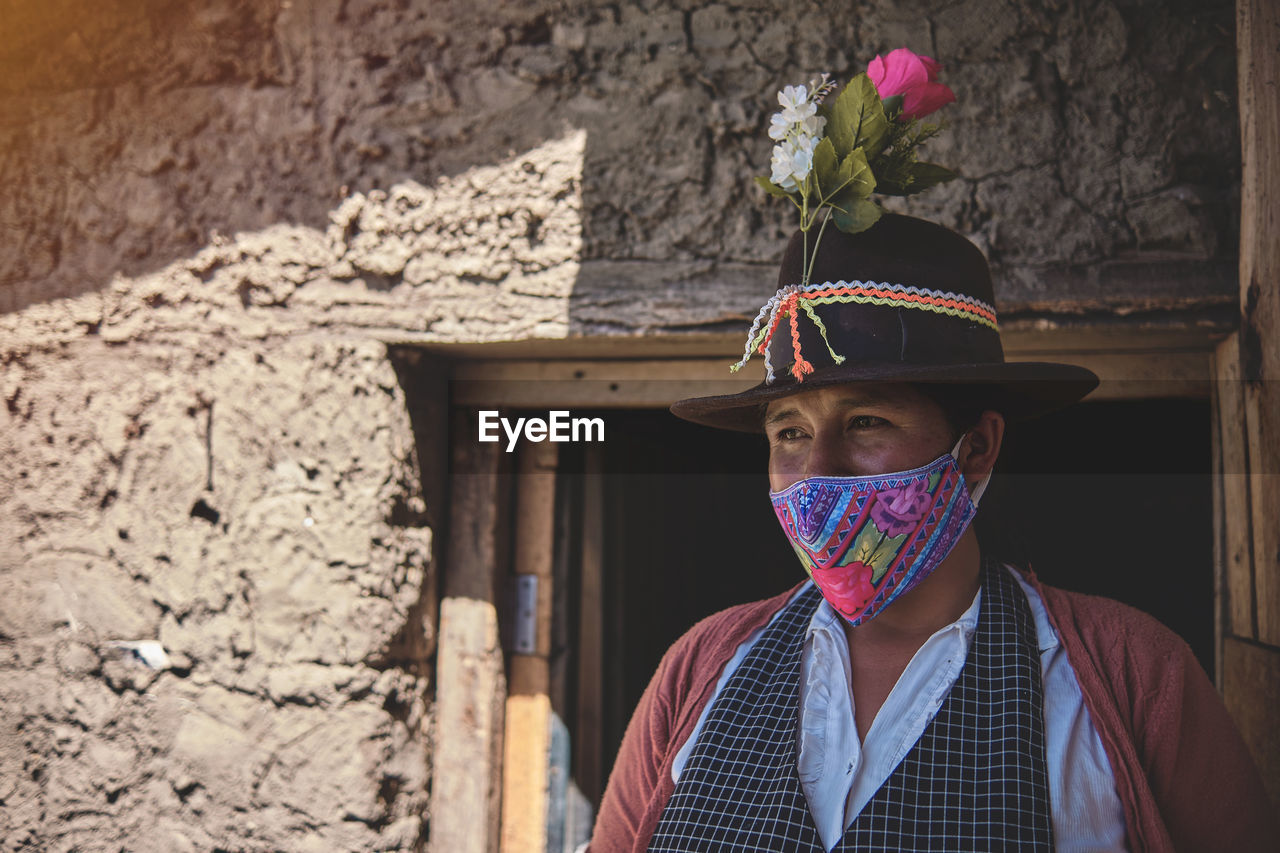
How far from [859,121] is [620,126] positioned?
870 millimetres

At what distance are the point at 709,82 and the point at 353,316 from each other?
3.68ft

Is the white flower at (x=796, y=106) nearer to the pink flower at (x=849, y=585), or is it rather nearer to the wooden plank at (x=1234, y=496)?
the pink flower at (x=849, y=585)

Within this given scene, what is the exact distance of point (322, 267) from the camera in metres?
2.30

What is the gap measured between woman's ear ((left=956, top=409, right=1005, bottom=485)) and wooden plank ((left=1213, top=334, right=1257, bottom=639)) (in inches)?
27.9

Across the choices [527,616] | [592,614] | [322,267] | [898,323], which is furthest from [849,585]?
→ [322,267]

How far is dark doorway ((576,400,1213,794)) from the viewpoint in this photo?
3150mm

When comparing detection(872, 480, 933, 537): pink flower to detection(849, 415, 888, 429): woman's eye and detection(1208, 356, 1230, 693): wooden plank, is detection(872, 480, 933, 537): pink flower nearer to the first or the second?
detection(849, 415, 888, 429): woman's eye

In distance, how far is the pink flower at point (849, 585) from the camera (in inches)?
56.8

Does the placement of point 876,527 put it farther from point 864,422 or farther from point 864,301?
point 864,301

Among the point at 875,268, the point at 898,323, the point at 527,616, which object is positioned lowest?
the point at 527,616

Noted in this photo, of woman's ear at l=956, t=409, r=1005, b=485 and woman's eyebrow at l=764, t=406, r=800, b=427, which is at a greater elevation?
woman's eyebrow at l=764, t=406, r=800, b=427

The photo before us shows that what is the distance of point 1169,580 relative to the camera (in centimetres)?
439

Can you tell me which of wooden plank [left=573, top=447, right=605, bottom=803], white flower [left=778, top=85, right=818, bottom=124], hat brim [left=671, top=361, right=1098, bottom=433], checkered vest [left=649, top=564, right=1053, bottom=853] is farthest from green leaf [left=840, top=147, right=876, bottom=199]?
wooden plank [left=573, top=447, right=605, bottom=803]

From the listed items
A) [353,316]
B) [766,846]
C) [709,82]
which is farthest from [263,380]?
[766,846]
